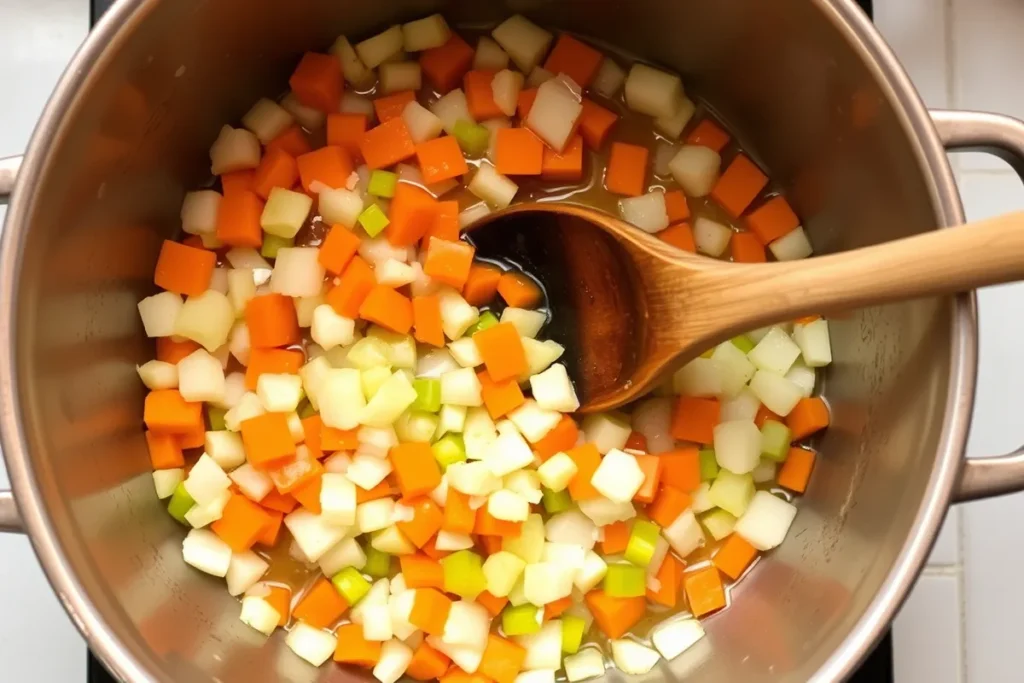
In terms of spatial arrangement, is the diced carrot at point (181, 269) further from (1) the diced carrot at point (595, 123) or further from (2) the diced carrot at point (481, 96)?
(1) the diced carrot at point (595, 123)

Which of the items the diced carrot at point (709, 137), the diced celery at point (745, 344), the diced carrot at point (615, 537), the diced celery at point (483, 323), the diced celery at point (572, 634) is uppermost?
the diced carrot at point (709, 137)

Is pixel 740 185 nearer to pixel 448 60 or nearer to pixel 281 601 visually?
pixel 448 60

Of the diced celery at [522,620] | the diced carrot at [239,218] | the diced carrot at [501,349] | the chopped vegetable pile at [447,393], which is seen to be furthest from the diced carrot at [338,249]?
the diced celery at [522,620]

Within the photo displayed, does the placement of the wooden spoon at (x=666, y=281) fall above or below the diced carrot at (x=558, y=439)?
above

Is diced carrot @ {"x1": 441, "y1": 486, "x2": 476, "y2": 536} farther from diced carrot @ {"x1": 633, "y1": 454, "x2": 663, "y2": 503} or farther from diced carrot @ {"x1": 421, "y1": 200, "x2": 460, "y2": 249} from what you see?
diced carrot @ {"x1": 421, "y1": 200, "x2": 460, "y2": 249}

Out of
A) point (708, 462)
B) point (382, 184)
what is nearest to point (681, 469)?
point (708, 462)

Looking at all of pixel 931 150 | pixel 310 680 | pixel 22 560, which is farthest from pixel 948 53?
pixel 22 560
